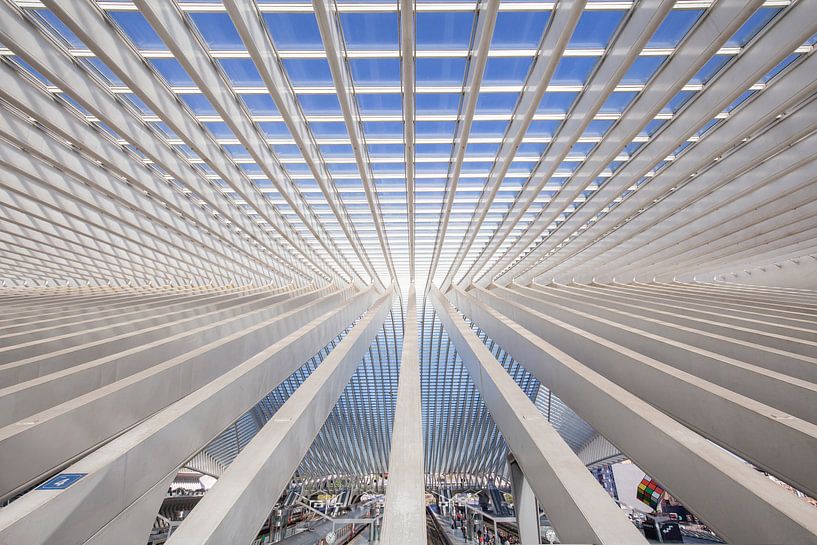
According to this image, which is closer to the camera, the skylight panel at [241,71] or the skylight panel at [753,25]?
the skylight panel at [753,25]

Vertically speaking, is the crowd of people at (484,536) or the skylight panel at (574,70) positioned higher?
the skylight panel at (574,70)

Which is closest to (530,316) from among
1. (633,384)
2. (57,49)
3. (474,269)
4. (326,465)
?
(633,384)


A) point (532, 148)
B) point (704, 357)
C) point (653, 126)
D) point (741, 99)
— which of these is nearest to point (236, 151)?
point (532, 148)

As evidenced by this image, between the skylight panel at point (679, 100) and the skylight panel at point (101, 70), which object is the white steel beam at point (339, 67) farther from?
the skylight panel at point (679, 100)

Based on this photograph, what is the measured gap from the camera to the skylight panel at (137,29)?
17.9 ft

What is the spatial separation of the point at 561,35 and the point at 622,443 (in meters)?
5.20

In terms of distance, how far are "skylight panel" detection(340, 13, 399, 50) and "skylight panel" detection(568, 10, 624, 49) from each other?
3.01 m

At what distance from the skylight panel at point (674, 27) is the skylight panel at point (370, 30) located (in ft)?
13.8

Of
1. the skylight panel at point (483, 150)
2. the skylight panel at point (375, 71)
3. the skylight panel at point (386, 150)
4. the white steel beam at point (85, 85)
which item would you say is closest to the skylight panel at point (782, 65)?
the skylight panel at point (483, 150)

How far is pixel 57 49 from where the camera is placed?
18.5 feet

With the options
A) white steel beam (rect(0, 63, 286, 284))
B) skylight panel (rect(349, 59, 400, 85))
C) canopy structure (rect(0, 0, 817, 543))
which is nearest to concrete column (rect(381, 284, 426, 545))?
canopy structure (rect(0, 0, 817, 543))

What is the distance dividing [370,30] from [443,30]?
1232mm

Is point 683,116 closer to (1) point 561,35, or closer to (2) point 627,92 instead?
(2) point 627,92

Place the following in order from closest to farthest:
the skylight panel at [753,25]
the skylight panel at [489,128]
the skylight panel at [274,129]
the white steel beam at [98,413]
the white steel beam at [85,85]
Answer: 1. the white steel beam at [98,413]
2. the white steel beam at [85,85]
3. the skylight panel at [753,25]
4. the skylight panel at [274,129]
5. the skylight panel at [489,128]
